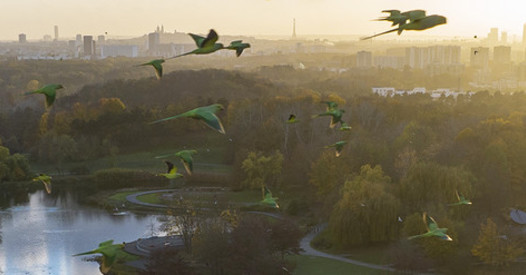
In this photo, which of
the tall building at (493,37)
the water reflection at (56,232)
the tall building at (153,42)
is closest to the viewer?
the water reflection at (56,232)

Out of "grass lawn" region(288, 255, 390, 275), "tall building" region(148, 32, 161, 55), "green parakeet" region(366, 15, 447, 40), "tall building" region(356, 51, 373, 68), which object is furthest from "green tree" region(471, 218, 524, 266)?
"tall building" region(148, 32, 161, 55)

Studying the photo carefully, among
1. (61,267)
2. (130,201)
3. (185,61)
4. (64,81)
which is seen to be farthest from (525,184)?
(185,61)

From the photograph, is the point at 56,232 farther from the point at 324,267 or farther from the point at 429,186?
the point at 429,186

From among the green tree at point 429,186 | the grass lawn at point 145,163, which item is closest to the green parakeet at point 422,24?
the green tree at point 429,186

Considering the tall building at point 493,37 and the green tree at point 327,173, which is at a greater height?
the tall building at point 493,37

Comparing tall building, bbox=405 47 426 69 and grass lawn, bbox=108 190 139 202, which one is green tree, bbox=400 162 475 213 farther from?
tall building, bbox=405 47 426 69

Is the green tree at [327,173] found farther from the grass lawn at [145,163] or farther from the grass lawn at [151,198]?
the grass lawn at [145,163]

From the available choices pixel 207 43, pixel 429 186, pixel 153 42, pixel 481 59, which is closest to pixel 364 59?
pixel 481 59
